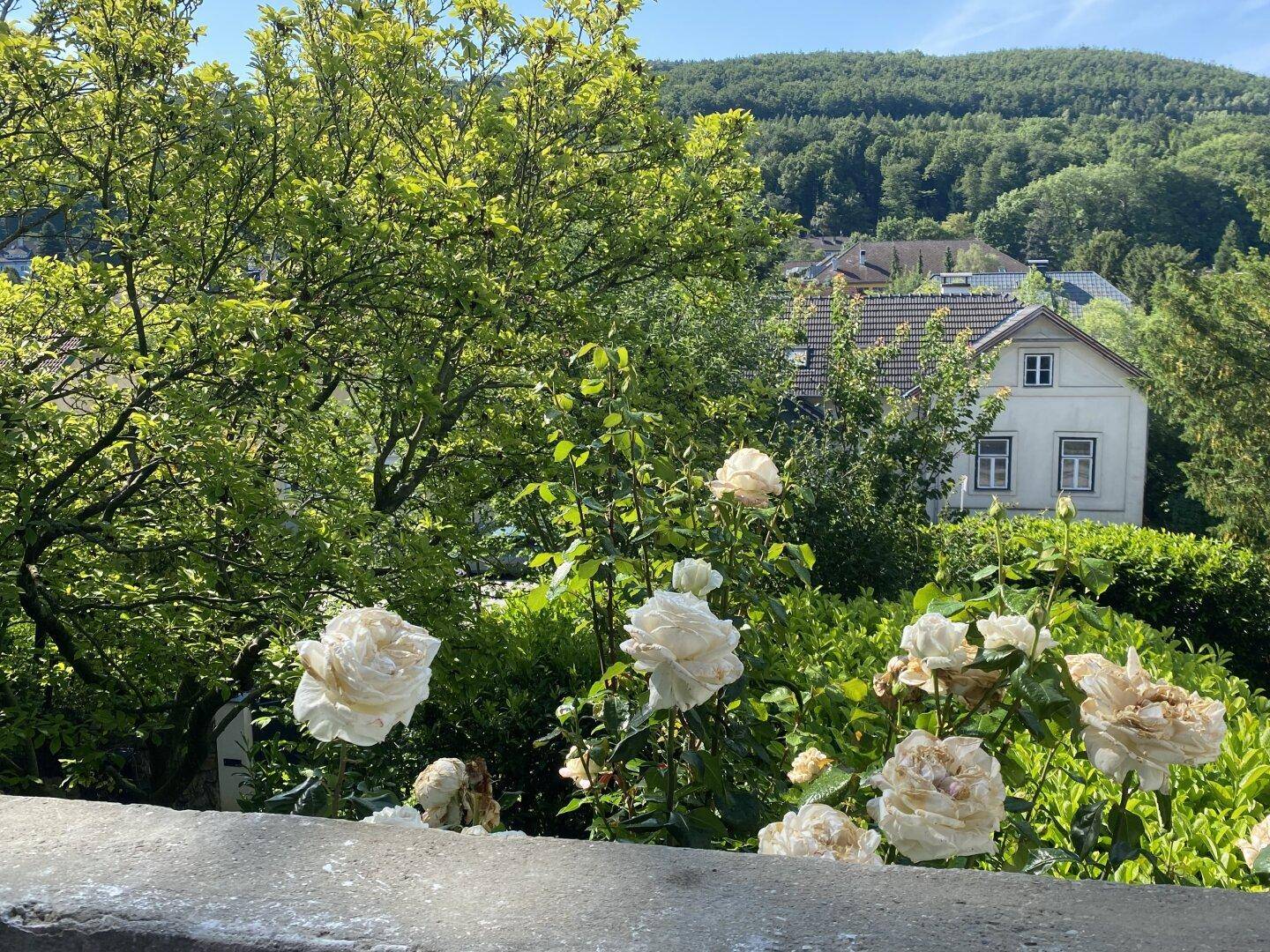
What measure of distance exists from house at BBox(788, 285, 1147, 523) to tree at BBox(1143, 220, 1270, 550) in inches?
347

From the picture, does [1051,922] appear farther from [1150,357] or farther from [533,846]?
[1150,357]

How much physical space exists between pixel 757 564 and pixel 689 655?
0.85 metres

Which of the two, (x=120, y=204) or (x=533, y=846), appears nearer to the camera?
(x=533, y=846)

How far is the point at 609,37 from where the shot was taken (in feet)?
22.4

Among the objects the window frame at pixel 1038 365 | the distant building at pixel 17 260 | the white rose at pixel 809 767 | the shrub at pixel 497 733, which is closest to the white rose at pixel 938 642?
the white rose at pixel 809 767

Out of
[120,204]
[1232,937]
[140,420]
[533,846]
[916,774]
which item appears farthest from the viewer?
[120,204]

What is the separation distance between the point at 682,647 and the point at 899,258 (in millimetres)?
98724

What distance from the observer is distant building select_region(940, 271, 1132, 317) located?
79.1 metres

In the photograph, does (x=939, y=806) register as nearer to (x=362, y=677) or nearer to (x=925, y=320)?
(x=362, y=677)

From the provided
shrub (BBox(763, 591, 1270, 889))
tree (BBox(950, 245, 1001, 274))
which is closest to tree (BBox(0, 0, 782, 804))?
shrub (BBox(763, 591, 1270, 889))

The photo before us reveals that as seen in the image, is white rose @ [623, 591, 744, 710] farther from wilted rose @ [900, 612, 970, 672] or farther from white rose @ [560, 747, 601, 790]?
white rose @ [560, 747, 601, 790]

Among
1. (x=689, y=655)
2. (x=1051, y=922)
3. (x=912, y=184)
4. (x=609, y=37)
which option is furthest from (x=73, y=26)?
(x=912, y=184)

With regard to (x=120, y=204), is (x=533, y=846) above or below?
below

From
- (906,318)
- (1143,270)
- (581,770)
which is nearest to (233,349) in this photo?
(581,770)
